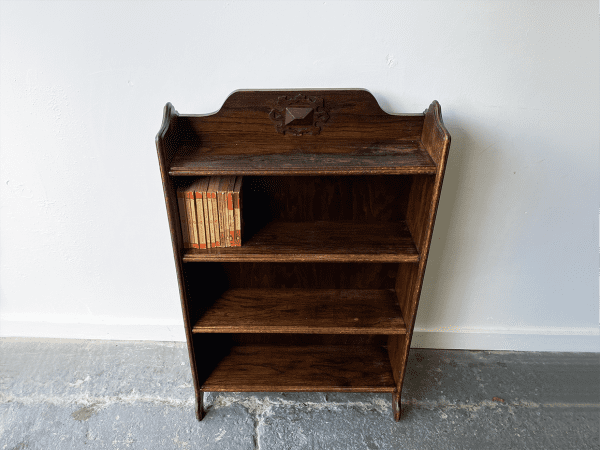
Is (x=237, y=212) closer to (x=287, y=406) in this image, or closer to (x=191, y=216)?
(x=191, y=216)

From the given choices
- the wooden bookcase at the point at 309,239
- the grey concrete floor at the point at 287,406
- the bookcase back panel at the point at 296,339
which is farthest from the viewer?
the bookcase back panel at the point at 296,339

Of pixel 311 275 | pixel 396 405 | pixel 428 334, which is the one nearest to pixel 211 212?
pixel 311 275

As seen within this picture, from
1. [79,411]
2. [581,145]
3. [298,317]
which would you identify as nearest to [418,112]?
[581,145]

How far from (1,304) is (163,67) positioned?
171cm

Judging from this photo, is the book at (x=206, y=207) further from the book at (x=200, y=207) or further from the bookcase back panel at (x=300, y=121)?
the bookcase back panel at (x=300, y=121)

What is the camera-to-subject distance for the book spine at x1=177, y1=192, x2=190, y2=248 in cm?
149

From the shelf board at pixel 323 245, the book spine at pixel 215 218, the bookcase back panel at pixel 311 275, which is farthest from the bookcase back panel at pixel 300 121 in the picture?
the bookcase back panel at pixel 311 275

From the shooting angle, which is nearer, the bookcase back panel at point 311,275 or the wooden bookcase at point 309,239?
the wooden bookcase at point 309,239

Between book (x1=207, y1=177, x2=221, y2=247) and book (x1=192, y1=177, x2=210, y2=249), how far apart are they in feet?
0.07

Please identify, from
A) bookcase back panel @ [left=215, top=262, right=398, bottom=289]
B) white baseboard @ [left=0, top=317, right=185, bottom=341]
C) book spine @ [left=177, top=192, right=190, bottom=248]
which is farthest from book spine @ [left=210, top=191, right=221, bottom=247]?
white baseboard @ [left=0, top=317, right=185, bottom=341]

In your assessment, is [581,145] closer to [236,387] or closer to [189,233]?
[189,233]

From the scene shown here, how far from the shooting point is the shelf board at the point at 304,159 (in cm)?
137

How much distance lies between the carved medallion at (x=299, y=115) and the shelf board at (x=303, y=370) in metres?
1.16

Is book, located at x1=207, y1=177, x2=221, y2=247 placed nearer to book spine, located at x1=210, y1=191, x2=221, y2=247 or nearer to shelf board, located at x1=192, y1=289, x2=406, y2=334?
book spine, located at x1=210, y1=191, x2=221, y2=247
